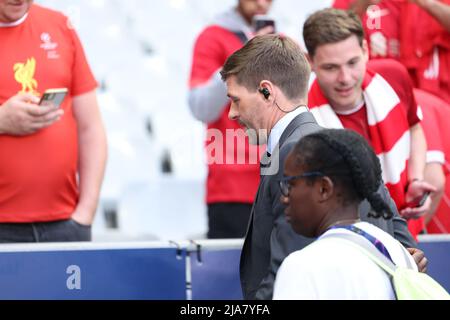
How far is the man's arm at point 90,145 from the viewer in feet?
14.6

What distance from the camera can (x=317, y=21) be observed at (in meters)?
4.04

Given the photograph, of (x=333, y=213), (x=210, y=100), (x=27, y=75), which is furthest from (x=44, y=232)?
(x=333, y=213)

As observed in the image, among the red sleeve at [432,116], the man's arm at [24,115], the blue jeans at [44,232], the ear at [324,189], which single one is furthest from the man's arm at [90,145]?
the ear at [324,189]

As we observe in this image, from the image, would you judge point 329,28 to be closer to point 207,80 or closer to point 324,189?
point 207,80

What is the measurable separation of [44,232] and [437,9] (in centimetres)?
213

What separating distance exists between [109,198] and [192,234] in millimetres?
663

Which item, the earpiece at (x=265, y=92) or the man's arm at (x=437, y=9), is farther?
the man's arm at (x=437, y=9)

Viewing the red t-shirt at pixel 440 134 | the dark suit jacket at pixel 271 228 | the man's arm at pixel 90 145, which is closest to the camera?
the dark suit jacket at pixel 271 228

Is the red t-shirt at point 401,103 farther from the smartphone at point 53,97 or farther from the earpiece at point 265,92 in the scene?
the smartphone at point 53,97

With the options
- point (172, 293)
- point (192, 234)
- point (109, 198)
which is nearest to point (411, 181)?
point (172, 293)

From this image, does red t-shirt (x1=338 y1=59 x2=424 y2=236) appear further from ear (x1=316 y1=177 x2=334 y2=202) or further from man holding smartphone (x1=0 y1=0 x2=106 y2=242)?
ear (x1=316 y1=177 x2=334 y2=202)

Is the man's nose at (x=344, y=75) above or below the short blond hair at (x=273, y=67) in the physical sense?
below

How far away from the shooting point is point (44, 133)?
13.9 ft
